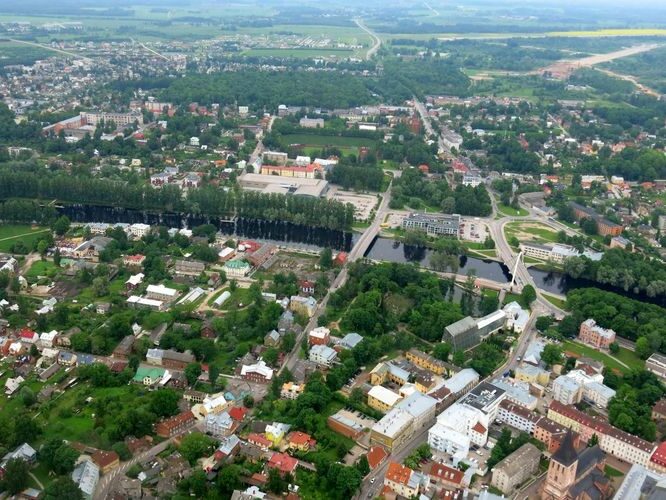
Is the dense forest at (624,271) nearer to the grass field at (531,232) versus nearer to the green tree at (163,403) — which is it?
the grass field at (531,232)

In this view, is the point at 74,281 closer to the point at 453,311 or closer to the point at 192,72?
the point at 453,311

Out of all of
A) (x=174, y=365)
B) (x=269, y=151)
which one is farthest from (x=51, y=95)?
(x=174, y=365)

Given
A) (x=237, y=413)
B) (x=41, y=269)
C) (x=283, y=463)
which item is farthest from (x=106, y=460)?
(x=41, y=269)

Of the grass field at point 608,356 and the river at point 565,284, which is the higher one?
the grass field at point 608,356

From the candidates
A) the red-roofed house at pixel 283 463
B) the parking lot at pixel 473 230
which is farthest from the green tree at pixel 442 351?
the parking lot at pixel 473 230

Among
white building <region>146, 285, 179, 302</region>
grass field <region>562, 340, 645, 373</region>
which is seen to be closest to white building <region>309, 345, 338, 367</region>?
white building <region>146, 285, 179, 302</region>

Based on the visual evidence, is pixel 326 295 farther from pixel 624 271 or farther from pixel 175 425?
pixel 624 271

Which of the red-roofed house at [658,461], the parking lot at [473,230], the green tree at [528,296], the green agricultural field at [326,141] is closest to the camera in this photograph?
the red-roofed house at [658,461]
